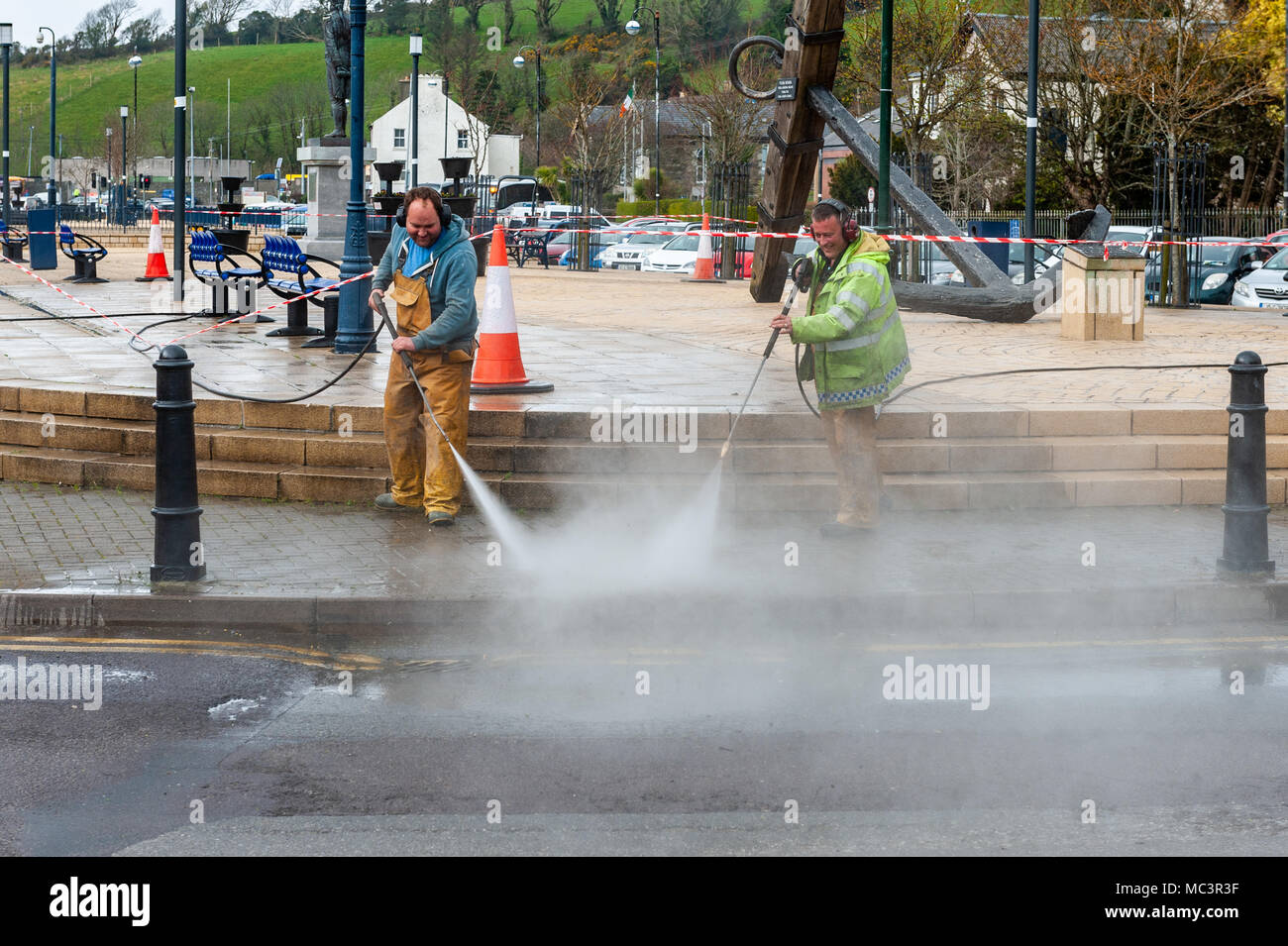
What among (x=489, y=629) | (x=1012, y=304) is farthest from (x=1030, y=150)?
(x=489, y=629)

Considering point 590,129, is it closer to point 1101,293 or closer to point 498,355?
point 1101,293

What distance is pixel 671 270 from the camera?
3061 centimetres

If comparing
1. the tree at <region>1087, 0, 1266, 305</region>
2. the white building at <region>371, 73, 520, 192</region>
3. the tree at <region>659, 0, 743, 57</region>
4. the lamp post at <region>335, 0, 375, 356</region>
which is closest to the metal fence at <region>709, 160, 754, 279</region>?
the tree at <region>1087, 0, 1266, 305</region>

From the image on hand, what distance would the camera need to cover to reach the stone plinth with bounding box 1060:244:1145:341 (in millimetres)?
14523

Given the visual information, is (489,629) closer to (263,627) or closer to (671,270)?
(263,627)

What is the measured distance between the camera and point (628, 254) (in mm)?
32750

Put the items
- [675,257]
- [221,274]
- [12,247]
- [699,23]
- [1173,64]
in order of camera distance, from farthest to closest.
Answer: [699,23], [1173,64], [675,257], [12,247], [221,274]

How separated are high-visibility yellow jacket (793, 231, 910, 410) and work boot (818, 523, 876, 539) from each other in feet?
2.13

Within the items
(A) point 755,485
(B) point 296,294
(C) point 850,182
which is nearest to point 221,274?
(B) point 296,294

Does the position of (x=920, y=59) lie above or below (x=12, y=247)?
above

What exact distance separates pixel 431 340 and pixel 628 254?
25.0m
